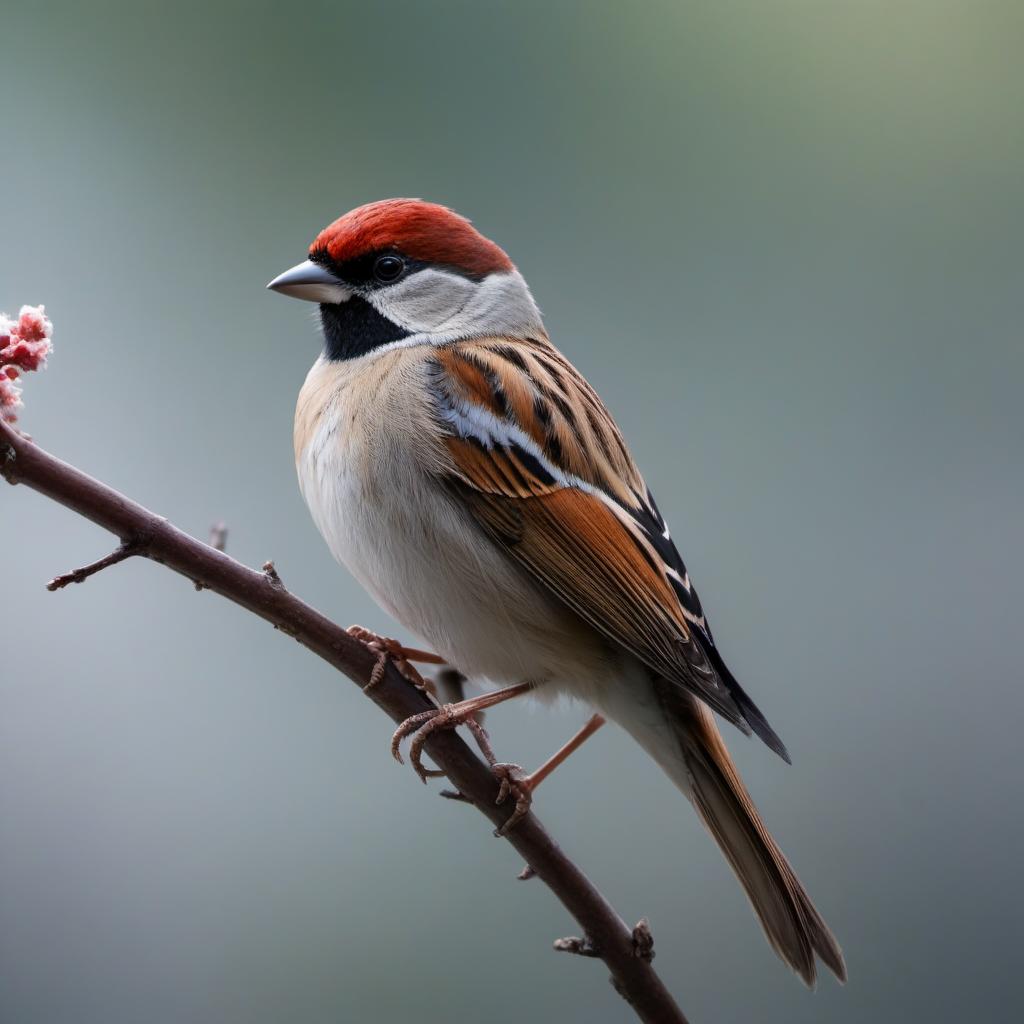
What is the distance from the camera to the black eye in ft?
6.64

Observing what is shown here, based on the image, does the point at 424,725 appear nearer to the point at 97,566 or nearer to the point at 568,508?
the point at 568,508

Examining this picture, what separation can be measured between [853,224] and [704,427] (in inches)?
31.3

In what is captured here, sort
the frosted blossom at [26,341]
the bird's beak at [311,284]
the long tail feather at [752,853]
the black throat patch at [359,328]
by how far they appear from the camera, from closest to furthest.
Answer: the frosted blossom at [26,341]
the long tail feather at [752,853]
the bird's beak at [311,284]
the black throat patch at [359,328]

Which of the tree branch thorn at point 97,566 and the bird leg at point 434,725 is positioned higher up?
the tree branch thorn at point 97,566

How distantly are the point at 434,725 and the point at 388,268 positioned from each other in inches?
33.3

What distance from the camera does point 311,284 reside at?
1957mm

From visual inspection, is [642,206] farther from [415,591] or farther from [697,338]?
[415,591]

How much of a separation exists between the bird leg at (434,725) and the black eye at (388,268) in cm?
78

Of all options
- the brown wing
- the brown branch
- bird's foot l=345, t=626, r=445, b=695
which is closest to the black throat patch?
the brown wing

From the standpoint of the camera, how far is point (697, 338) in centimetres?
325

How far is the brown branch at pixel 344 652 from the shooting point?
1.32m

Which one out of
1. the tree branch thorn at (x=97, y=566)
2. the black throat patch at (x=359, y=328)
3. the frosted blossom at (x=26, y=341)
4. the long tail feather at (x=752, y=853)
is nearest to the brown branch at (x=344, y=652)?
the tree branch thorn at (x=97, y=566)

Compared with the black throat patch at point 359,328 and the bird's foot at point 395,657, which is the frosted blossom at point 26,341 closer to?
the bird's foot at point 395,657

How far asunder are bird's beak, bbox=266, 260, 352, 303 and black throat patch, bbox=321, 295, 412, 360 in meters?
0.03
